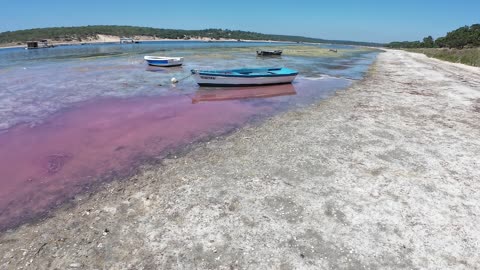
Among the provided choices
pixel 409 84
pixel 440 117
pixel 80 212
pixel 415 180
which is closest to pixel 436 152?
pixel 415 180

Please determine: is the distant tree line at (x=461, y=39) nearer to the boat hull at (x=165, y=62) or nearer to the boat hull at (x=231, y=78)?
the boat hull at (x=231, y=78)

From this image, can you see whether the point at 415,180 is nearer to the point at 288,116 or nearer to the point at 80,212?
the point at 288,116

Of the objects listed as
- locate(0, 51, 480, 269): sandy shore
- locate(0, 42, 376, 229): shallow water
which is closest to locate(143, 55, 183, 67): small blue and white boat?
locate(0, 42, 376, 229): shallow water

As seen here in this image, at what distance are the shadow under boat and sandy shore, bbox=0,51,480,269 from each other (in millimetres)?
9648

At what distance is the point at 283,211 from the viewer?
7863 millimetres

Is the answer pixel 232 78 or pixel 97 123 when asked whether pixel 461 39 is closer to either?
pixel 232 78

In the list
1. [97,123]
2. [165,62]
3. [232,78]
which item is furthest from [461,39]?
[97,123]

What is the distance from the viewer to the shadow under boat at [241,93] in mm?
22469

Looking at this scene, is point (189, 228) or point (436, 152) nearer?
point (189, 228)

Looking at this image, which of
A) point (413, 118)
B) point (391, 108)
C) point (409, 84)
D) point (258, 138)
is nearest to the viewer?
point (258, 138)

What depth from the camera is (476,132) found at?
46.0ft

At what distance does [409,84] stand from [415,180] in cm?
2189

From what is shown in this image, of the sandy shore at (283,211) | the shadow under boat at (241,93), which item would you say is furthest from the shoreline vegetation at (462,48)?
the sandy shore at (283,211)

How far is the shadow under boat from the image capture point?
22.5 meters
